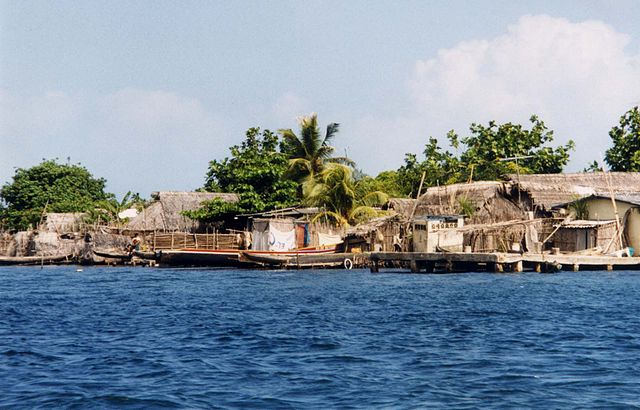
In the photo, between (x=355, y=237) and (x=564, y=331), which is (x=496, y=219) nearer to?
(x=355, y=237)

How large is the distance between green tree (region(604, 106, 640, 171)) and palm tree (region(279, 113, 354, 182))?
1705 cm

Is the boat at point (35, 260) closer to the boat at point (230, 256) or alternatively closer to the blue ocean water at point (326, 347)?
the boat at point (230, 256)

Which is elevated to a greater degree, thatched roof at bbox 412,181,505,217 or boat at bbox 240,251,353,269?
thatched roof at bbox 412,181,505,217

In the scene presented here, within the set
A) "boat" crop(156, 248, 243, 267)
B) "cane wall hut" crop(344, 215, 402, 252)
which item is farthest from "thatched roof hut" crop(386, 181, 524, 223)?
"boat" crop(156, 248, 243, 267)

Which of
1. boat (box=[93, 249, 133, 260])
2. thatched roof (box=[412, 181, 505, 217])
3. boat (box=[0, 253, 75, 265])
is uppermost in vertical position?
thatched roof (box=[412, 181, 505, 217])

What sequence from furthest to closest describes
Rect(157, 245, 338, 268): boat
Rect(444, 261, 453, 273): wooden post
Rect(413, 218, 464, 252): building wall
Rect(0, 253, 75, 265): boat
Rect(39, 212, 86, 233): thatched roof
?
Rect(39, 212, 86, 233): thatched roof, Rect(0, 253, 75, 265): boat, Rect(157, 245, 338, 268): boat, Rect(413, 218, 464, 252): building wall, Rect(444, 261, 453, 273): wooden post

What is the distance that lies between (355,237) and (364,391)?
30.4 m

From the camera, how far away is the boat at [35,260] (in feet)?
161

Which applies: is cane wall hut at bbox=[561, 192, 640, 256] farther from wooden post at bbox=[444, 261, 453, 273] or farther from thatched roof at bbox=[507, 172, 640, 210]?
wooden post at bbox=[444, 261, 453, 273]

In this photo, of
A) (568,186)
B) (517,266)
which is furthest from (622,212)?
(517,266)

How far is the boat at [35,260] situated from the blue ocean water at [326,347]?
66.9 ft

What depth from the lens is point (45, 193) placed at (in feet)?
184

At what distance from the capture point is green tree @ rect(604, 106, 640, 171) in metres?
51.4

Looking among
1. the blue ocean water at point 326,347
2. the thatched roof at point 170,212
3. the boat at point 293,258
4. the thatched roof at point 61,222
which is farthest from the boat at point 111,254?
the blue ocean water at point 326,347
